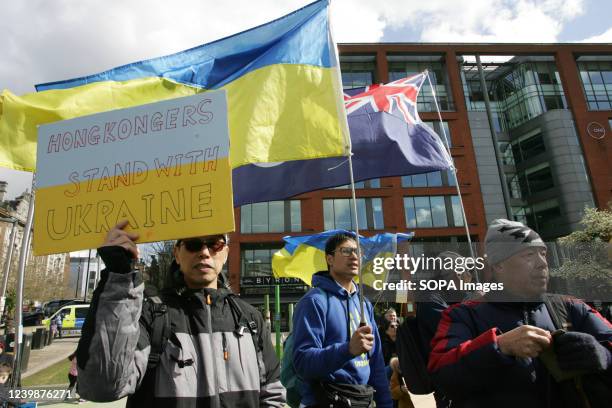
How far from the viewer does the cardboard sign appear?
1979mm

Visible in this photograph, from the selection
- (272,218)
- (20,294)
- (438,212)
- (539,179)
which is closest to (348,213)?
(272,218)

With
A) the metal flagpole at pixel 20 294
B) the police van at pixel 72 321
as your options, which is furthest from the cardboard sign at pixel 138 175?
the police van at pixel 72 321

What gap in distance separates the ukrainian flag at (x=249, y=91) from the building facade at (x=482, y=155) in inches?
1247

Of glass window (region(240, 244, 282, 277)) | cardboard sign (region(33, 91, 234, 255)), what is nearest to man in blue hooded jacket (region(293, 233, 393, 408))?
cardboard sign (region(33, 91, 234, 255))

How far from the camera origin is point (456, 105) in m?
39.8

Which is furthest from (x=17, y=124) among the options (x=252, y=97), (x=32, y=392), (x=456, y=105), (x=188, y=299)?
(x=456, y=105)

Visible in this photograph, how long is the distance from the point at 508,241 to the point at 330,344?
1547mm

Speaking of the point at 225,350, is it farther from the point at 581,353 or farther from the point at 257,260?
the point at 257,260

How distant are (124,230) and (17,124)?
216 cm

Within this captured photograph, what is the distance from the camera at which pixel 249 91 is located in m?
3.50

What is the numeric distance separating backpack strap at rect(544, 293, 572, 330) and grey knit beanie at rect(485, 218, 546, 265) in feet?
0.78

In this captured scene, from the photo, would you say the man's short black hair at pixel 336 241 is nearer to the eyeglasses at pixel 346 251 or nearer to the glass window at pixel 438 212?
the eyeglasses at pixel 346 251

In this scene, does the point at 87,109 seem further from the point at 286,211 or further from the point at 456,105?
the point at 456,105

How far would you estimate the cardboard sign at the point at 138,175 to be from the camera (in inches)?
77.9
